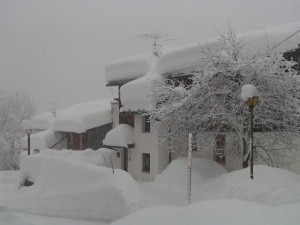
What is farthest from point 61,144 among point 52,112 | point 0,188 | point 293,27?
point 293,27

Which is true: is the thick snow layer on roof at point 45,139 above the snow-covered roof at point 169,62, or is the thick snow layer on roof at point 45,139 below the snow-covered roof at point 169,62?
below

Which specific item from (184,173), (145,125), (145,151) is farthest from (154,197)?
(145,125)

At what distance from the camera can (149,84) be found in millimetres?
13336

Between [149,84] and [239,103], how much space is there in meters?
4.07

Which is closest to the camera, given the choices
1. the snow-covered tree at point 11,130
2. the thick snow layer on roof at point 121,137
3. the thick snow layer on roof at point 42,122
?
→ the thick snow layer on roof at point 121,137

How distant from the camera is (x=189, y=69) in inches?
508

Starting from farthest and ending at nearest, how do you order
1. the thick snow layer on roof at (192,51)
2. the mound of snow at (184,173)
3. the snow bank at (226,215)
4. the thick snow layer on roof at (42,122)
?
1. the thick snow layer on roof at (42,122)
2. the thick snow layer on roof at (192,51)
3. the mound of snow at (184,173)
4. the snow bank at (226,215)

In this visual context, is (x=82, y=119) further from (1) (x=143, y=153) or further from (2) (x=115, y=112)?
(1) (x=143, y=153)

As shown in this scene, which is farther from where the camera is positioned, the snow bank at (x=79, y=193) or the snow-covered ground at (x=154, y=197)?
the snow bank at (x=79, y=193)

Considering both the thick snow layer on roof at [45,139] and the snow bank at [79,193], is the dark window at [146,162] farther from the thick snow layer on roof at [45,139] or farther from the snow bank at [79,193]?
the thick snow layer on roof at [45,139]

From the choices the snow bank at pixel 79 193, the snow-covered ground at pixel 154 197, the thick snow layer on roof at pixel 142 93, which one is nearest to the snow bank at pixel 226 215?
the snow-covered ground at pixel 154 197

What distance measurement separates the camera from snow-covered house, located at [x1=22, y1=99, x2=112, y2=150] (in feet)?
61.7

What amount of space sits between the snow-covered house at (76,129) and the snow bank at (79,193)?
551 cm

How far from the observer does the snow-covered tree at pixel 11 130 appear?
28.5m
